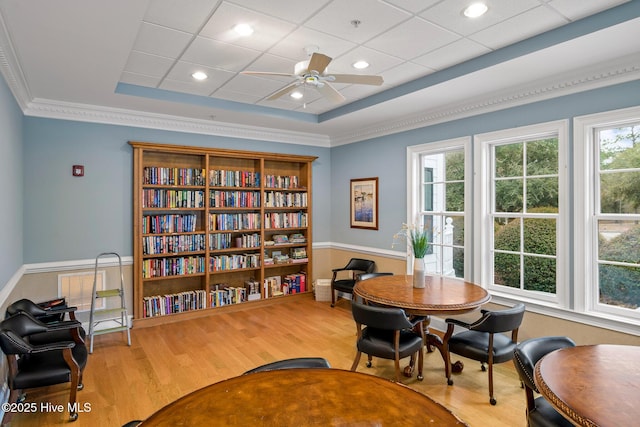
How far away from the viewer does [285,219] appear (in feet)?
19.1

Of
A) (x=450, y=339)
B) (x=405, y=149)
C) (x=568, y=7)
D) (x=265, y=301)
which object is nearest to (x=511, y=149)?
(x=405, y=149)

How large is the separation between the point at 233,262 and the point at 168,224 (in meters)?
1.06

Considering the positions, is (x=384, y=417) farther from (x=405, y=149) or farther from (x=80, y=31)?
(x=405, y=149)

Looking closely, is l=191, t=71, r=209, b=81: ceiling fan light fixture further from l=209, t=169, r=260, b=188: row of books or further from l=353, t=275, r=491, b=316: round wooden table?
l=353, t=275, r=491, b=316: round wooden table

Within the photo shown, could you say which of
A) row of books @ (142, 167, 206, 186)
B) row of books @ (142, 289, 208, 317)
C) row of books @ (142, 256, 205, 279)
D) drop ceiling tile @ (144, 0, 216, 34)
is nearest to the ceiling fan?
drop ceiling tile @ (144, 0, 216, 34)

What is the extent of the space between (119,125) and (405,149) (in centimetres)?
368

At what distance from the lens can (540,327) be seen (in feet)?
11.4

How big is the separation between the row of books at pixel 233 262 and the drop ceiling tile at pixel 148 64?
8.38 ft

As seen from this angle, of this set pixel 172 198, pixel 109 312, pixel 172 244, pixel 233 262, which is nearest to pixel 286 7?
pixel 172 198

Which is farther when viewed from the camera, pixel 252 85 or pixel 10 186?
pixel 252 85

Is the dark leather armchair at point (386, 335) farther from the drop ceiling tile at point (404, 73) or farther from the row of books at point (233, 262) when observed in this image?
the row of books at point (233, 262)

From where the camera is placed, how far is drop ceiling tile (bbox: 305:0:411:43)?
2.38 metres

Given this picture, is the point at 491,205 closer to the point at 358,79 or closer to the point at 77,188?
Answer: the point at 358,79

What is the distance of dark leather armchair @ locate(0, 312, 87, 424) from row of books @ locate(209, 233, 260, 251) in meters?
2.38
